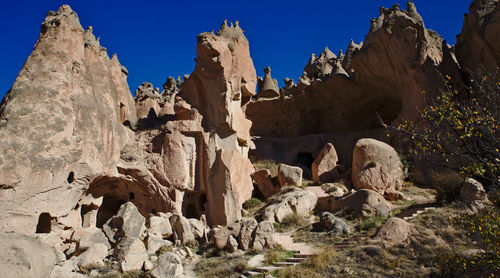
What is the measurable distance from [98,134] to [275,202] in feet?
25.8

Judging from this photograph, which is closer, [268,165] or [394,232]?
[394,232]

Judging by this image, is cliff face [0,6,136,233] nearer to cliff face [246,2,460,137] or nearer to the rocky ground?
the rocky ground

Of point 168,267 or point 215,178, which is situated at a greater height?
point 215,178

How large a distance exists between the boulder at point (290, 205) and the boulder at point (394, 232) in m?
5.09

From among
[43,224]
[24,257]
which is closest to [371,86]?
[43,224]

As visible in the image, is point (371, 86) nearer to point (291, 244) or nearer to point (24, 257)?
point (291, 244)

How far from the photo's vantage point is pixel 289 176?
19.8m

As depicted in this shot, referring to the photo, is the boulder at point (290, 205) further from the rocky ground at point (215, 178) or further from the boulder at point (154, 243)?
the boulder at point (154, 243)

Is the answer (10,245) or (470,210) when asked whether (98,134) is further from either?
(470,210)

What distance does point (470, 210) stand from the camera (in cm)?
1313

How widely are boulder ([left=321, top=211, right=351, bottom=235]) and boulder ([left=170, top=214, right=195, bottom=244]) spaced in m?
4.67

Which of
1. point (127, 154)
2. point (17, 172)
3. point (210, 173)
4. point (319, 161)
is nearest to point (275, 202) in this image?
point (210, 173)

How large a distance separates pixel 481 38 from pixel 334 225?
13.3 meters

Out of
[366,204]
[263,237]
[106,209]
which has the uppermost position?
[106,209]
